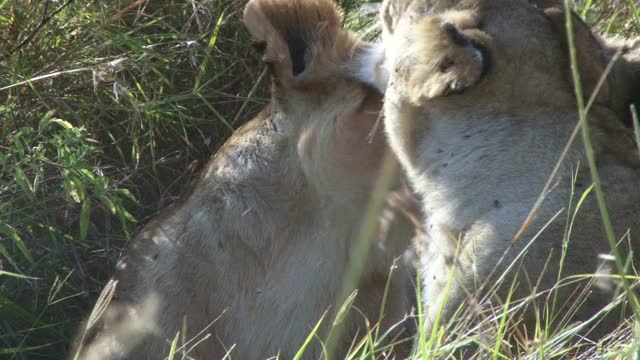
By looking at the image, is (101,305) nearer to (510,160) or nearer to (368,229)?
(368,229)

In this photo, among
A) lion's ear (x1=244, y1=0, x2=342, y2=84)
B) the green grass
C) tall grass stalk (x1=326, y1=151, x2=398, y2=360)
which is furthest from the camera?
the green grass

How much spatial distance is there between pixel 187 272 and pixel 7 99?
806 millimetres

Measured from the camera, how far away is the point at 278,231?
2.22m

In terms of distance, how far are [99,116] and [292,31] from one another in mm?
848

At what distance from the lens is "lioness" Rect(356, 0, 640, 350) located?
1.70 meters

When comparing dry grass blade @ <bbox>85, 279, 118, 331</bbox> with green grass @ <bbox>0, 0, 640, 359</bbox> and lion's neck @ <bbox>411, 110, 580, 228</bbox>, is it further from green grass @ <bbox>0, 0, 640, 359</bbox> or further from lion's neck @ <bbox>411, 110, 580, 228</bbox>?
lion's neck @ <bbox>411, 110, 580, 228</bbox>

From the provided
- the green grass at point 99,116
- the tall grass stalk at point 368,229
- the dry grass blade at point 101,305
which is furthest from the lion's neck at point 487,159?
the green grass at point 99,116

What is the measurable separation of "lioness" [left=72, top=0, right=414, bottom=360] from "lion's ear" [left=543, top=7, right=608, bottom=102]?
0.41 meters

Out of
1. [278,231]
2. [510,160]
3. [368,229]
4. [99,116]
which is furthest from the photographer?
[99,116]

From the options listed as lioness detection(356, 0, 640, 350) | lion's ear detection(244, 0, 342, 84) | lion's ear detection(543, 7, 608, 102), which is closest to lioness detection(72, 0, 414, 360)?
lion's ear detection(244, 0, 342, 84)

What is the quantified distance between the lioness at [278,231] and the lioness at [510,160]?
237 millimetres

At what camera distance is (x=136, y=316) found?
233 centimetres

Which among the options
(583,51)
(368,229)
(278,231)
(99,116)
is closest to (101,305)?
(278,231)

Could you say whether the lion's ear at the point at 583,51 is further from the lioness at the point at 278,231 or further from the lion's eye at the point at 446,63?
the lioness at the point at 278,231
